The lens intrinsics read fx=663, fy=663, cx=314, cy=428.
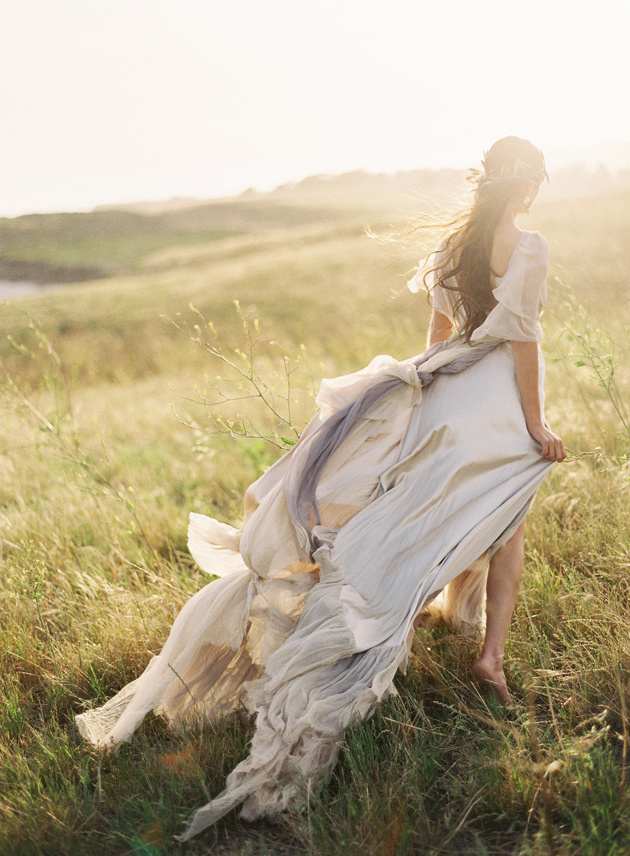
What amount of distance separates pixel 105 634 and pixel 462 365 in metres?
1.98

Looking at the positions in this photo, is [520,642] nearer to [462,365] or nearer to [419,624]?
[419,624]

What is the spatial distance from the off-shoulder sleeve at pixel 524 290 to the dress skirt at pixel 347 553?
0.53ft

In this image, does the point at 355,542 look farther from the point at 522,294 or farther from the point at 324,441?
the point at 522,294

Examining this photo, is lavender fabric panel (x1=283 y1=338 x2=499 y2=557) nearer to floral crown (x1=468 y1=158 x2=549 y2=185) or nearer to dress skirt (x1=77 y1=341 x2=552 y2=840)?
dress skirt (x1=77 y1=341 x2=552 y2=840)

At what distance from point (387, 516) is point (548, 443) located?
0.67m

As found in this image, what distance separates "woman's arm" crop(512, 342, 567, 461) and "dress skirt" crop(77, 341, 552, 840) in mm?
42

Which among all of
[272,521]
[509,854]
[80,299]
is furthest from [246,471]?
[80,299]

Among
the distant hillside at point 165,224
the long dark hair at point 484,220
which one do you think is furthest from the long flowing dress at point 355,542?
the distant hillside at point 165,224

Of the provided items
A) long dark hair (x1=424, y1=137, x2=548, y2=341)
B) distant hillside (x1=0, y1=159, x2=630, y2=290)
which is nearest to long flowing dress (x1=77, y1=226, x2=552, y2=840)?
long dark hair (x1=424, y1=137, x2=548, y2=341)

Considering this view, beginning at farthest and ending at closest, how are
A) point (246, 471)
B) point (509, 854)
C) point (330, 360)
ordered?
point (330, 360)
point (246, 471)
point (509, 854)

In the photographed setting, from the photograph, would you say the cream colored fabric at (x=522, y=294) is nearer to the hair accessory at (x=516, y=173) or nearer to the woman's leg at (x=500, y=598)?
the hair accessory at (x=516, y=173)

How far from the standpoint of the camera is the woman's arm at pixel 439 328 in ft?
9.73

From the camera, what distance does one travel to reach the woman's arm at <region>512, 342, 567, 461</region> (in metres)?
2.54

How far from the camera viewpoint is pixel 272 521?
2504mm
